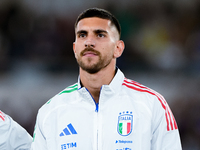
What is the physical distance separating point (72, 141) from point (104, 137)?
243mm

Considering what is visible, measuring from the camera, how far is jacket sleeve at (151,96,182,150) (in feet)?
8.11

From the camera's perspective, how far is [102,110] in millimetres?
2582

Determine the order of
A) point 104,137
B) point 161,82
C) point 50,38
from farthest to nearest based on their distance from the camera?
point 50,38 < point 161,82 < point 104,137

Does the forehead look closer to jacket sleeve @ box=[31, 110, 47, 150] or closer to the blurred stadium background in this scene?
jacket sleeve @ box=[31, 110, 47, 150]

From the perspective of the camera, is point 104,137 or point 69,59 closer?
point 104,137

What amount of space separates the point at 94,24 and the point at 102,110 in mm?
652

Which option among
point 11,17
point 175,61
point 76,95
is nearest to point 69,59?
point 11,17

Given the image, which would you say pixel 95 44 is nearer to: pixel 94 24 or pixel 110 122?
pixel 94 24

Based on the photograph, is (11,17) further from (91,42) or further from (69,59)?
(91,42)

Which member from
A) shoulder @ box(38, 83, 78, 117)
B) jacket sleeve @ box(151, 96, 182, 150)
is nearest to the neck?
shoulder @ box(38, 83, 78, 117)

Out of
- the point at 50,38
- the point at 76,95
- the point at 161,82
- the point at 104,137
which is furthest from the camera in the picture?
the point at 50,38

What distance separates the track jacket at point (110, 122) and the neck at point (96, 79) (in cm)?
5

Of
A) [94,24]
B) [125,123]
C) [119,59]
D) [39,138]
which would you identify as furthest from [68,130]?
[119,59]

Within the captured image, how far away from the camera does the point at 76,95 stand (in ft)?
8.98
